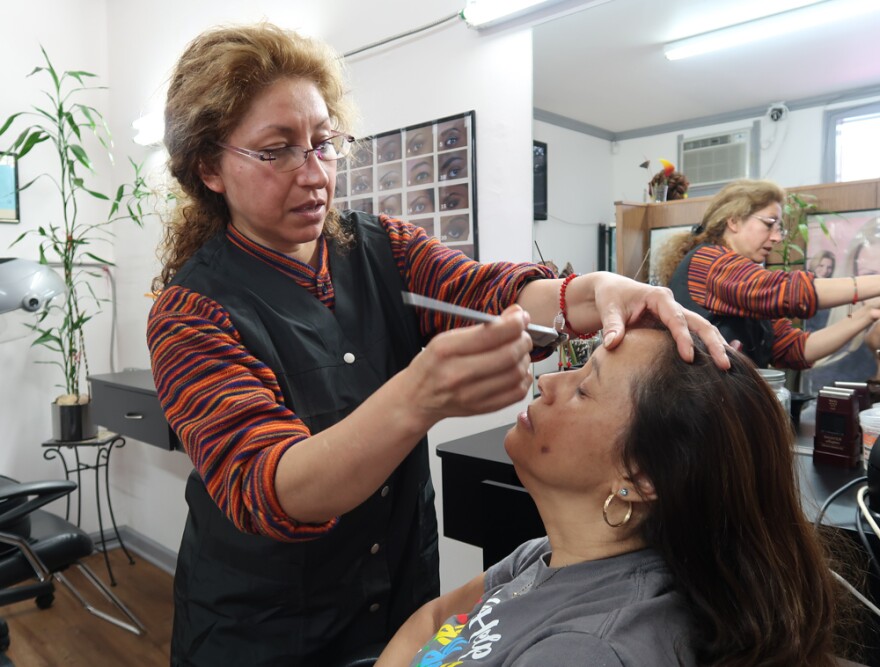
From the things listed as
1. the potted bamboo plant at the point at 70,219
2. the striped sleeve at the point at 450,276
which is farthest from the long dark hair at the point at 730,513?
the potted bamboo plant at the point at 70,219

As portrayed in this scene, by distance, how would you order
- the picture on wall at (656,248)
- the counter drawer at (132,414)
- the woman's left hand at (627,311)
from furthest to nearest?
the counter drawer at (132,414)
the picture on wall at (656,248)
the woman's left hand at (627,311)

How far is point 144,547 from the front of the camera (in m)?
3.82

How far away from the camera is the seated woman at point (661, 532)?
33.7 inches

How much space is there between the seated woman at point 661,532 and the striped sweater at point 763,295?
2.32 ft

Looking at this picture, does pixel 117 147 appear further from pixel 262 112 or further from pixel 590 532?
pixel 590 532

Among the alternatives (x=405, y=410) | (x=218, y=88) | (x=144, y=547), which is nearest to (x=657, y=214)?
(x=218, y=88)

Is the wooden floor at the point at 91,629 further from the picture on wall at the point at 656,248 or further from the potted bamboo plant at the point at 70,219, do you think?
the picture on wall at the point at 656,248

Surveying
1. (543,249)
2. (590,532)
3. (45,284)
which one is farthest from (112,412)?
(590,532)

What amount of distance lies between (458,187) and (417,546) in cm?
126

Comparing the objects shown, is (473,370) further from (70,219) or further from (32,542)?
(70,219)

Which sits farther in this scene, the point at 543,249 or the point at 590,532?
the point at 543,249

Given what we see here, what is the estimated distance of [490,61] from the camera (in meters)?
2.08

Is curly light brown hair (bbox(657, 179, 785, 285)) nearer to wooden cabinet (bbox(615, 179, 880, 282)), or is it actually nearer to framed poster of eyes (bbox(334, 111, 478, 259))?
wooden cabinet (bbox(615, 179, 880, 282))

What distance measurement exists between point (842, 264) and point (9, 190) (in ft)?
12.0
